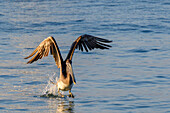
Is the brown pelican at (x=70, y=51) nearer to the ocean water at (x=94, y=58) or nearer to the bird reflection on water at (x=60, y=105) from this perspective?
the bird reflection on water at (x=60, y=105)

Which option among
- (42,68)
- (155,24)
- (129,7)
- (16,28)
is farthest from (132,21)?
(42,68)

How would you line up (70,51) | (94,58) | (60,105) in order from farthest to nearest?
(94,58), (70,51), (60,105)

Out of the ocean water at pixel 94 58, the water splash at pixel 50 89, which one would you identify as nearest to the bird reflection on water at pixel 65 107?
the ocean water at pixel 94 58

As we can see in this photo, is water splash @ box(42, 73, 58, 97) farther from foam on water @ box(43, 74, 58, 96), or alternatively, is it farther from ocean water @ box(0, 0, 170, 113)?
ocean water @ box(0, 0, 170, 113)

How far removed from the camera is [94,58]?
43.5 feet

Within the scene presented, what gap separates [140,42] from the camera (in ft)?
50.1

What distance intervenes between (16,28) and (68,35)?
2.85m

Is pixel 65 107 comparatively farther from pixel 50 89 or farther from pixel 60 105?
pixel 50 89

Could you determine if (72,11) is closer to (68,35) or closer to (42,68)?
(68,35)

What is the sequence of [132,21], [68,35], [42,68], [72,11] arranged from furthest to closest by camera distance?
[72,11] → [132,21] → [68,35] → [42,68]

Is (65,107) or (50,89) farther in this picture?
(50,89)

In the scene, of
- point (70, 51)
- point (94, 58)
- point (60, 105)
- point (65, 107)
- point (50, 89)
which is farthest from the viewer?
point (94, 58)

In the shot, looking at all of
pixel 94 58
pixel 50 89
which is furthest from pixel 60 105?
pixel 94 58

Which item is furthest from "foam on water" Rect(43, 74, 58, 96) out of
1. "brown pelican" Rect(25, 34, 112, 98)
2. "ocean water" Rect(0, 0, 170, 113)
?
"brown pelican" Rect(25, 34, 112, 98)
